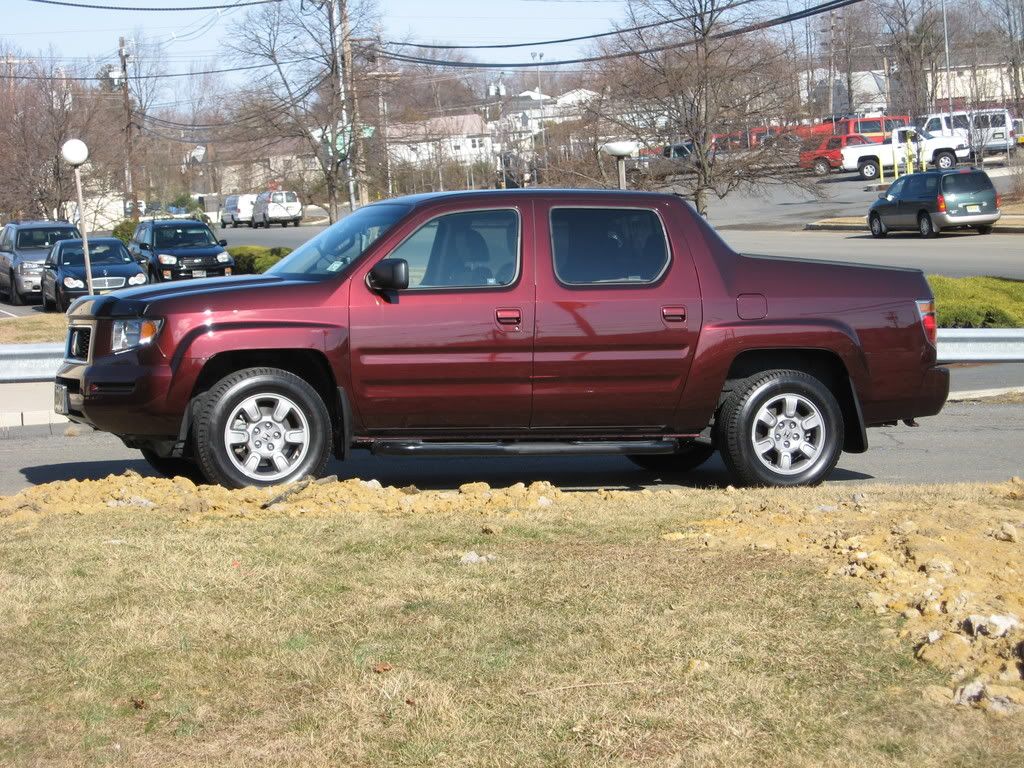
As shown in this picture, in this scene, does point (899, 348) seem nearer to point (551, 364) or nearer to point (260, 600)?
point (551, 364)

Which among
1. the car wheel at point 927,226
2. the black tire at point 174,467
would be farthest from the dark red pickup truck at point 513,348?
the car wheel at point 927,226

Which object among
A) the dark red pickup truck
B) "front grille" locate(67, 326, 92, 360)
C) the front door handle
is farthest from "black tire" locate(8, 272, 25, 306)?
the front door handle

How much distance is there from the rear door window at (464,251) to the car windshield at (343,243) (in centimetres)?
22

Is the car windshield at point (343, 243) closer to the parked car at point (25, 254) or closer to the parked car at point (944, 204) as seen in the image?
the parked car at point (25, 254)

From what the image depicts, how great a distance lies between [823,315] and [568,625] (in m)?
4.01

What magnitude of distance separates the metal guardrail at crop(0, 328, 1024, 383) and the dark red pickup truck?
3950 millimetres

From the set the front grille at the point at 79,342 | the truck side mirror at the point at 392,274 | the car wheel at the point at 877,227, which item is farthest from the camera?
the car wheel at the point at 877,227

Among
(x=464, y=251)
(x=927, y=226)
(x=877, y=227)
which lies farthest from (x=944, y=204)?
(x=464, y=251)

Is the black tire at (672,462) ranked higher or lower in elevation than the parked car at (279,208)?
lower

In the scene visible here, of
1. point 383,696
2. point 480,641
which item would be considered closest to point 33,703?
point 383,696

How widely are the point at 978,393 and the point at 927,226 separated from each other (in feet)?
78.4

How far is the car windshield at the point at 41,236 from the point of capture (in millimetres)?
32062

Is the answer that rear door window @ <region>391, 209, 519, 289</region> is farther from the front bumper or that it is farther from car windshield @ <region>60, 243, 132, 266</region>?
the front bumper

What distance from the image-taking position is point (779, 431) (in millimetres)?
8211
